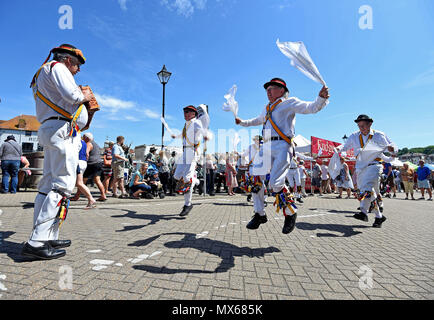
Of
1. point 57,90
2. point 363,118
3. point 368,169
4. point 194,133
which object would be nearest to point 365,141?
point 363,118

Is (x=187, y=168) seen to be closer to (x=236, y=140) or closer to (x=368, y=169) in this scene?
(x=236, y=140)

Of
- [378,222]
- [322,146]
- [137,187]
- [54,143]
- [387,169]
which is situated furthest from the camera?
[322,146]

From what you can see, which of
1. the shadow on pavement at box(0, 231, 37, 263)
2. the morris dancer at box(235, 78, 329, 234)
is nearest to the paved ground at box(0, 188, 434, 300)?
the shadow on pavement at box(0, 231, 37, 263)

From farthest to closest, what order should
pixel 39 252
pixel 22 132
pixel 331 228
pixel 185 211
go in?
pixel 22 132 < pixel 185 211 < pixel 331 228 < pixel 39 252

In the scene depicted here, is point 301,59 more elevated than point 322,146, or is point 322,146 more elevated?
point 322,146

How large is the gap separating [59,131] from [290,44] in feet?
9.55

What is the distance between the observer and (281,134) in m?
3.27

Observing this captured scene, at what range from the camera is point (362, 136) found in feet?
17.1

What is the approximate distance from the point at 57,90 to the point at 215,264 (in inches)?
102

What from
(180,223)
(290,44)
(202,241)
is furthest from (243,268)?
(290,44)

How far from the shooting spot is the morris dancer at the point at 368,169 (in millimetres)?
4848

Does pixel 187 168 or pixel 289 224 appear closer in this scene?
pixel 289 224

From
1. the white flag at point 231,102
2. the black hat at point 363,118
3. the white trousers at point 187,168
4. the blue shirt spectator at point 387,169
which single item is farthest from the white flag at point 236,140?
the blue shirt spectator at point 387,169

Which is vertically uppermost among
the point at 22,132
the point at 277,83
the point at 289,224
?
the point at 22,132
